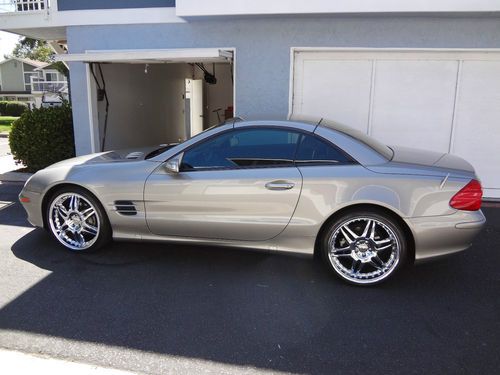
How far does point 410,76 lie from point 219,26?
10.2ft

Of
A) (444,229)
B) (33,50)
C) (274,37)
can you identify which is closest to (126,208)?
(444,229)

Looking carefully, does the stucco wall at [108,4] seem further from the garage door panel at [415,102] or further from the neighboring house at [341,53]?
the garage door panel at [415,102]

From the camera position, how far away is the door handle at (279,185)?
4.00 meters

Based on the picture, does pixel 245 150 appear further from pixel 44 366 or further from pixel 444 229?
pixel 44 366

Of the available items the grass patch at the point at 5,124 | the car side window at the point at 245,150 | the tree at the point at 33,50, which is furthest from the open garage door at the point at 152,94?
the tree at the point at 33,50

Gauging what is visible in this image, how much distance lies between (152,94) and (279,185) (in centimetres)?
813

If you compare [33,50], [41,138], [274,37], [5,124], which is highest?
[33,50]

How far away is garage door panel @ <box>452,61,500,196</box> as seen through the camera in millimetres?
A: 6898

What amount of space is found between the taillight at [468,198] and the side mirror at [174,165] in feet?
7.94

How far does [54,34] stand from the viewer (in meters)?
8.95

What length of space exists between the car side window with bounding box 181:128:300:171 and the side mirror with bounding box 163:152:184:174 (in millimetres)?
53

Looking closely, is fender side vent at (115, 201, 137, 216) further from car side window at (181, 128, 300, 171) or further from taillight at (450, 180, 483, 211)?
taillight at (450, 180, 483, 211)

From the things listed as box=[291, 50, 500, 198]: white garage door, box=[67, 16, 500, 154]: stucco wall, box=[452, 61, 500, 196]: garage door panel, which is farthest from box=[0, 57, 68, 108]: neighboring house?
box=[452, 61, 500, 196]: garage door panel

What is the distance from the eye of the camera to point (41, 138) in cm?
841
